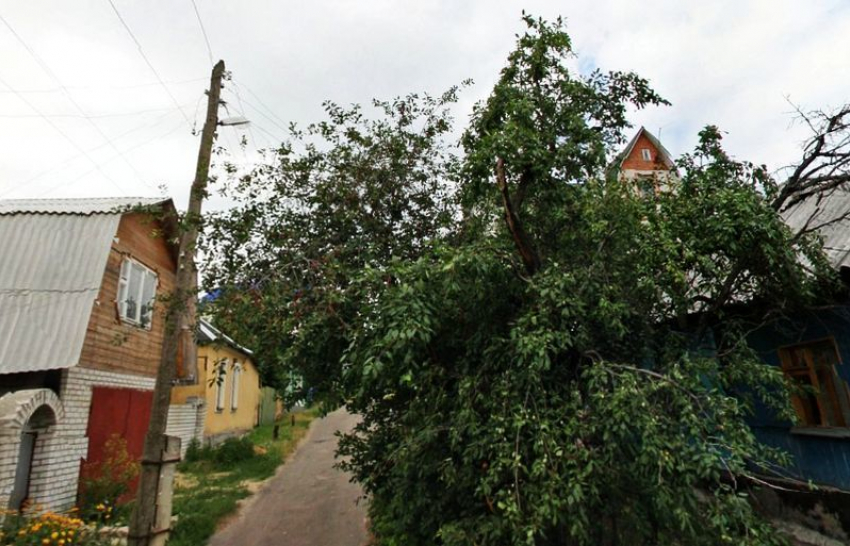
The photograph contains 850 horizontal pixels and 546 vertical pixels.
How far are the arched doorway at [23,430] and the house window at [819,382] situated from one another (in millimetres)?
10788

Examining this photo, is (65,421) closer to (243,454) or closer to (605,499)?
(243,454)

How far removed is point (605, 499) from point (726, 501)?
1.12 meters

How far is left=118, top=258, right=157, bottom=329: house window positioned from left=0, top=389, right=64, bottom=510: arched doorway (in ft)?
8.52

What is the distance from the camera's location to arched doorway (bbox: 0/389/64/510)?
665 centimetres

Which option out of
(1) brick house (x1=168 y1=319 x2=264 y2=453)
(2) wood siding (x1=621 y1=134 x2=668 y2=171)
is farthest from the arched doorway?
(2) wood siding (x1=621 y1=134 x2=668 y2=171)

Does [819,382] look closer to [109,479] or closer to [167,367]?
[167,367]

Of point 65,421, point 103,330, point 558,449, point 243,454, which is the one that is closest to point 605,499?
point 558,449

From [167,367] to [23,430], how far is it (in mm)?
3154

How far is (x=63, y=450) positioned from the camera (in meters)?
8.09

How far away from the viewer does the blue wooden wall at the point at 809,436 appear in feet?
21.9

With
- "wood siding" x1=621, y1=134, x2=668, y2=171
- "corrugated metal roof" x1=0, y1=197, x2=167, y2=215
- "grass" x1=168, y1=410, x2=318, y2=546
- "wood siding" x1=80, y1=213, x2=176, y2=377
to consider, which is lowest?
"grass" x1=168, y1=410, x2=318, y2=546

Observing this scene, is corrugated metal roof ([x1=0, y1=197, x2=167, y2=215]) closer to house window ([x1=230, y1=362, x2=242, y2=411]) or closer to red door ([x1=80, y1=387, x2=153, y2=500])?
red door ([x1=80, y1=387, x2=153, y2=500])

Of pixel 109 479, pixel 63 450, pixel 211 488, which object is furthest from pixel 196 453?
pixel 63 450

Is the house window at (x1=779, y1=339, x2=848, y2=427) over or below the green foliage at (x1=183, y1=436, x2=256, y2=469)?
over
